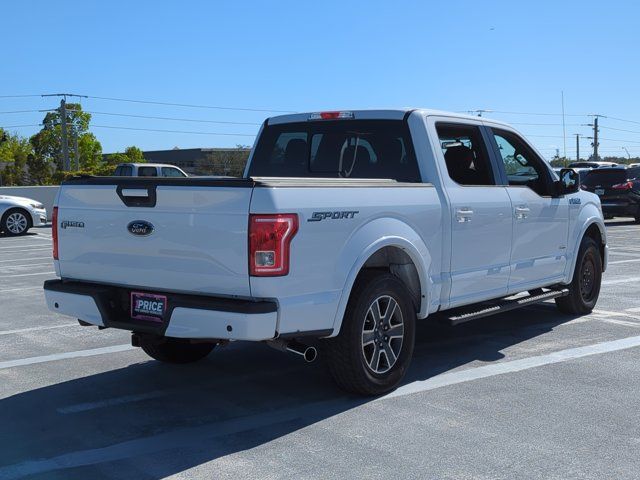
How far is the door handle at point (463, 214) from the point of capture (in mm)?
6273

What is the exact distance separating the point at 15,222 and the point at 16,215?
0.64 feet

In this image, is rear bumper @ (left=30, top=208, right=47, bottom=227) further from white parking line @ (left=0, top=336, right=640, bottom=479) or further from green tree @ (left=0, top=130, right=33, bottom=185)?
green tree @ (left=0, top=130, right=33, bottom=185)

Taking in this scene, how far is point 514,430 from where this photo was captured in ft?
15.9

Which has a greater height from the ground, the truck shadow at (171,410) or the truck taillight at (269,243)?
the truck taillight at (269,243)

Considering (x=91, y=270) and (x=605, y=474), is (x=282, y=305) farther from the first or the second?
(x=605, y=474)

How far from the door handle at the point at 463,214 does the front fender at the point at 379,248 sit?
50 centimetres

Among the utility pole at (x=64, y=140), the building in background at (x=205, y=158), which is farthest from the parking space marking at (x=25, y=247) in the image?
the utility pole at (x=64, y=140)

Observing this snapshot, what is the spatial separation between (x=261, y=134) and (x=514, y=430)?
3.70 m

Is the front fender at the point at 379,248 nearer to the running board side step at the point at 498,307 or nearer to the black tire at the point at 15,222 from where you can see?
the running board side step at the point at 498,307

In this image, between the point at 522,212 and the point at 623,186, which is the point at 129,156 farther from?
the point at 522,212

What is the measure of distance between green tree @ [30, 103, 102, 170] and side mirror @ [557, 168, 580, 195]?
217ft

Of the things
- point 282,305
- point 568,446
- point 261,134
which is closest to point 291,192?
point 282,305

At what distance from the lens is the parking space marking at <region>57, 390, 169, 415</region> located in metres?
5.36

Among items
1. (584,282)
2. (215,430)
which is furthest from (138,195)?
(584,282)
